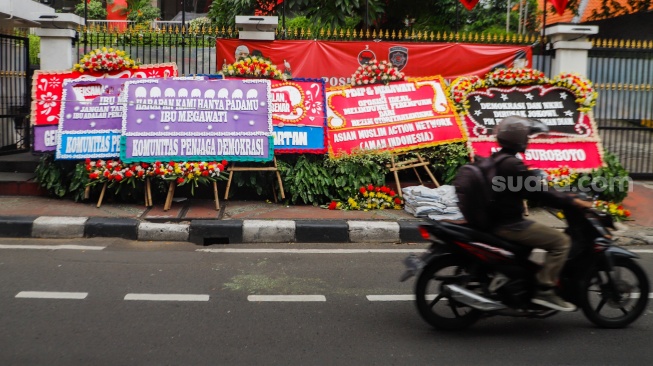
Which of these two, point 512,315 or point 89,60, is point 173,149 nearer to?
point 89,60

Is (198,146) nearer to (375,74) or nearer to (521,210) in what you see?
(375,74)

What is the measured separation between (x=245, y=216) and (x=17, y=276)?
3115 mm

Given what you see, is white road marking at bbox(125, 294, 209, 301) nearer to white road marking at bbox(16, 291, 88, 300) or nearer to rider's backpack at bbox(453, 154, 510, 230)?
white road marking at bbox(16, 291, 88, 300)

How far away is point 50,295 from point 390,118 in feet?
18.6

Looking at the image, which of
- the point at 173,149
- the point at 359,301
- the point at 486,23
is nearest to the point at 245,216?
the point at 173,149

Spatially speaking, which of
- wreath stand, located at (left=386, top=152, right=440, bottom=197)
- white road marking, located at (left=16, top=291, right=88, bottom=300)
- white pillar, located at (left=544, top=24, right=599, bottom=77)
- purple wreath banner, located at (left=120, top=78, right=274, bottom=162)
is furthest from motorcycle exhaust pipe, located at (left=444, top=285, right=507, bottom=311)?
white pillar, located at (left=544, top=24, right=599, bottom=77)

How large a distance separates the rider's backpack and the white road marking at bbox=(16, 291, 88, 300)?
3.20 m

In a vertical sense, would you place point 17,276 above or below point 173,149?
below

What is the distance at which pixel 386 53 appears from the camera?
11.2m

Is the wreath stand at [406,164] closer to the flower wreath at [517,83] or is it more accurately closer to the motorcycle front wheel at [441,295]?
the flower wreath at [517,83]

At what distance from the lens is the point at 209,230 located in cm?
811

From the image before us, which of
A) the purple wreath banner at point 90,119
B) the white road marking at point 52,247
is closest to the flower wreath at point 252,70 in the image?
the purple wreath banner at point 90,119

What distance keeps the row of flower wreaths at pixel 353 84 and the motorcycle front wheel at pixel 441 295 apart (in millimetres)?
4200

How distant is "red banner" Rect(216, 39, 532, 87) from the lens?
11.1m
